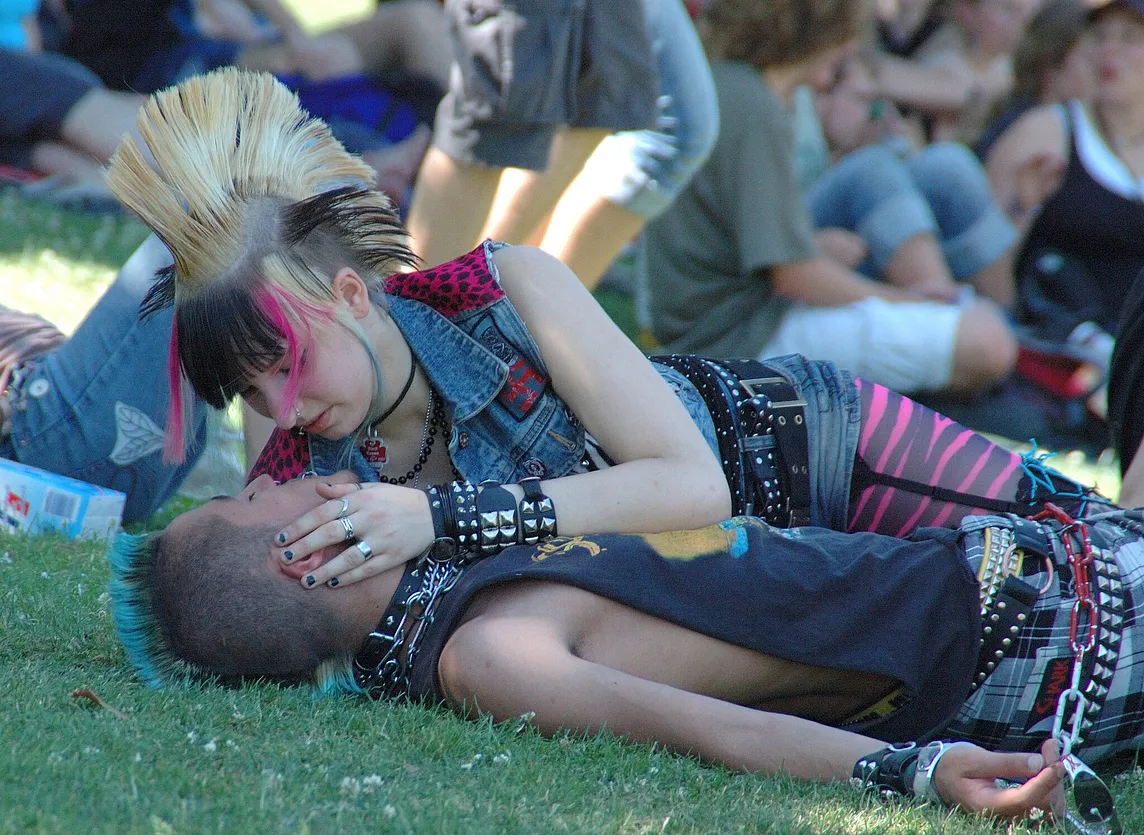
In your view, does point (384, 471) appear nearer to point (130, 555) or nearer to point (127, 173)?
point (130, 555)

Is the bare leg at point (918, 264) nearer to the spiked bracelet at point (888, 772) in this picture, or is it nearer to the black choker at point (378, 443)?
the black choker at point (378, 443)

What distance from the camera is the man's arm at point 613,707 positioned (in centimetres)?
221

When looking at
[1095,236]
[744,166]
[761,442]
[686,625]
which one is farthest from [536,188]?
[1095,236]

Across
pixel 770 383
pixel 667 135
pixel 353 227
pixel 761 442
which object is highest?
pixel 667 135

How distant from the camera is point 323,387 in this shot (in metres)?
2.55

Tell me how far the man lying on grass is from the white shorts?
3093 mm

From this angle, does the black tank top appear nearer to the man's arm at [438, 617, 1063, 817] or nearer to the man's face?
the man's arm at [438, 617, 1063, 817]

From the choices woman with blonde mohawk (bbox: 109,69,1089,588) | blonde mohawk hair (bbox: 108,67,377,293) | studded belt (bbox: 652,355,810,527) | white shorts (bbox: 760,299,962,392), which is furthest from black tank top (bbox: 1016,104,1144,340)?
blonde mohawk hair (bbox: 108,67,377,293)

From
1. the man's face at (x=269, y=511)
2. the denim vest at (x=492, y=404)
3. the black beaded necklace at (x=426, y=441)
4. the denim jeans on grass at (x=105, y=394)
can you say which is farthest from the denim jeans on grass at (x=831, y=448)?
the denim jeans on grass at (x=105, y=394)

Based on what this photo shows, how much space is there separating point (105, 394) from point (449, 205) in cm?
146

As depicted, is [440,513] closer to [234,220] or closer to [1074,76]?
[234,220]

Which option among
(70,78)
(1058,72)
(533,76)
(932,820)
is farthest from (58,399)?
(1058,72)

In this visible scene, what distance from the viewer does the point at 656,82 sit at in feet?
14.8

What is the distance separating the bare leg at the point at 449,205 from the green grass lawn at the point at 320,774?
2.19 meters
